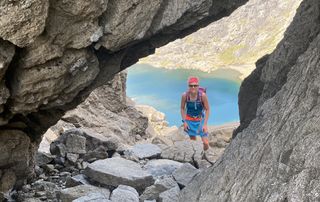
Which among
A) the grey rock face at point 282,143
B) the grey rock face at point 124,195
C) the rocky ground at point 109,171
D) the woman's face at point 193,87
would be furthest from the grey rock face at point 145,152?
the grey rock face at point 282,143

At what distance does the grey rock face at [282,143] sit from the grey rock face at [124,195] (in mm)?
1731

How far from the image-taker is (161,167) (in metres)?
17.8

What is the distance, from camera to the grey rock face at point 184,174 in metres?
15.9

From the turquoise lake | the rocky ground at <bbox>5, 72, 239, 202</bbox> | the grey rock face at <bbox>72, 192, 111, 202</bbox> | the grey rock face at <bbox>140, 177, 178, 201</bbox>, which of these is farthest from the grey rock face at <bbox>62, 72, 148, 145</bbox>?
the turquoise lake

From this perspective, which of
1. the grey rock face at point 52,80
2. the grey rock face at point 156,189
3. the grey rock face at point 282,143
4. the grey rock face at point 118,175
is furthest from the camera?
the grey rock face at point 118,175

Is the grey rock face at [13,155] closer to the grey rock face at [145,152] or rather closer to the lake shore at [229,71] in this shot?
the grey rock face at [145,152]

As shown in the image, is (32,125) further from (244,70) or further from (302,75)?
(244,70)

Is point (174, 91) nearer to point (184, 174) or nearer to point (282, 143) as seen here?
point (184, 174)

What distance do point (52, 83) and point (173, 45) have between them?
168 meters

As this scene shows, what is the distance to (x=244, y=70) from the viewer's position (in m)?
140

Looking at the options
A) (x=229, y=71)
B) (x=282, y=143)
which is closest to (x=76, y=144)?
(x=282, y=143)

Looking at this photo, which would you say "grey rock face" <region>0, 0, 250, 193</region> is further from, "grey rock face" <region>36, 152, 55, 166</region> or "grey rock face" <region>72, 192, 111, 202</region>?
"grey rock face" <region>36, 152, 55, 166</region>

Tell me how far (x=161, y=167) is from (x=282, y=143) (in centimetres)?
860

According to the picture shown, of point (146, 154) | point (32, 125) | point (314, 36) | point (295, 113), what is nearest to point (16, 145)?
point (32, 125)
